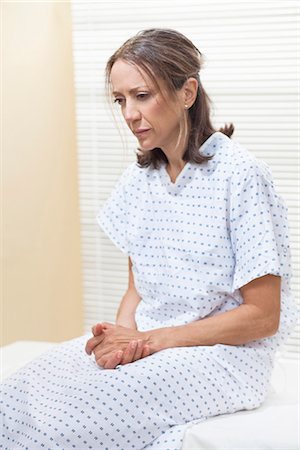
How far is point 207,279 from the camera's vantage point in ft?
6.64

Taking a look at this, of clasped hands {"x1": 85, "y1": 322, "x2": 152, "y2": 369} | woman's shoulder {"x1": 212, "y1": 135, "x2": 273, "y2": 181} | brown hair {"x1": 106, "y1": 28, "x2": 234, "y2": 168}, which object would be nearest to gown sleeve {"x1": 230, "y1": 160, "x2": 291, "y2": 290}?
woman's shoulder {"x1": 212, "y1": 135, "x2": 273, "y2": 181}

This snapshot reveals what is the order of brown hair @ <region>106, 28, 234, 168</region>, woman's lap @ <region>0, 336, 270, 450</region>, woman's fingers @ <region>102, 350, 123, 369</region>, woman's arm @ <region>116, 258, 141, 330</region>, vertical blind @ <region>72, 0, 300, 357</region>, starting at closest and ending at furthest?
woman's lap @ <region>0, 336, 270, 450</region>
woman's fingers @ <region>102, 350, 123, 369</region>
brown hair @ <region>106, 28, 234, 168</region>
woman's arm @ <region>116, 258, 141, 330</region>
vertical blind @ <region>72, 0, 300, 357</region>

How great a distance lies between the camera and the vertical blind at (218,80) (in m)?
2.96

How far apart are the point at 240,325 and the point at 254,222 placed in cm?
24

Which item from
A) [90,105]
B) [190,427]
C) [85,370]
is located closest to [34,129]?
[90,105]

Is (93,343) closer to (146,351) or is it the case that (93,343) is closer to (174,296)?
(146,351)

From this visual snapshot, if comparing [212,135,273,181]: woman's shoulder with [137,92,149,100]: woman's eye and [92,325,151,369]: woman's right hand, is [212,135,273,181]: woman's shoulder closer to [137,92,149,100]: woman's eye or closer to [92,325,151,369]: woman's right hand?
[137,92,149,100]: woman's eye

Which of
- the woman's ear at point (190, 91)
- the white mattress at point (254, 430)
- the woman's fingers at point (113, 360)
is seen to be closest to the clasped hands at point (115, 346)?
the woman's fingers at point (113, 360)

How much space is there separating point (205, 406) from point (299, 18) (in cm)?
157

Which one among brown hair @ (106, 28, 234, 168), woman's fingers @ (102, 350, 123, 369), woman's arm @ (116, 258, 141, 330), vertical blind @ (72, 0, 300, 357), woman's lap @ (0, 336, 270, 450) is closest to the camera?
woman's lap @ (0, 336, 270, 450)

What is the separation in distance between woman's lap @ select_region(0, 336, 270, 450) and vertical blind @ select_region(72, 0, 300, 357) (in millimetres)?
1106

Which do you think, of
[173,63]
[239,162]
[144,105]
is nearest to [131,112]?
[144,105]

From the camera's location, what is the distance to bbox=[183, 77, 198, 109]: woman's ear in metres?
2.03

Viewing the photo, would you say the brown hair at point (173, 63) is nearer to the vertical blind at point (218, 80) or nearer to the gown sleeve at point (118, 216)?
the gown sleeve at point (118, 216)
